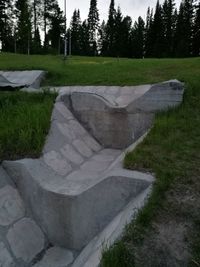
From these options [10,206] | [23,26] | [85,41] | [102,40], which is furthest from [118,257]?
[102,40]

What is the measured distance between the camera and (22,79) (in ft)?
29.2

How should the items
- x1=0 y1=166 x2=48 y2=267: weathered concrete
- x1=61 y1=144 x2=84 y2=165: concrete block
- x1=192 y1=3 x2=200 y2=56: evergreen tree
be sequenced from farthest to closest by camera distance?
1. x1=192 y1=3 x2=200 y2=56: evergreen tree
2. x1=61 y1=144 x2=84 y2=165: concrete block
3. x1=0 y1=166 x2=48 y2=267: weathered concrete

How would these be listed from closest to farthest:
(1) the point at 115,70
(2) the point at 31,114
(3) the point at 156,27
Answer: (2) the point at 31,114 → (1) the point at 115,70 → (3) the point at 156,27

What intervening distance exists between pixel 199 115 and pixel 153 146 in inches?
58.6

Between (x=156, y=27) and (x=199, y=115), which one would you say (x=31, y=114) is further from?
(x=156, y=27)

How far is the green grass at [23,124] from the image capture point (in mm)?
4195

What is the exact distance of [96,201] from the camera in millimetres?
3500

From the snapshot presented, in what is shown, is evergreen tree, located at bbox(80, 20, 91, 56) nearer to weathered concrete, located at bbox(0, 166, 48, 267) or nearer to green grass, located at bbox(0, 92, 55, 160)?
green grass, located at bbox(0, 92, 55, 160)

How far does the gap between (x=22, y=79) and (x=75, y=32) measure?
1423 inches

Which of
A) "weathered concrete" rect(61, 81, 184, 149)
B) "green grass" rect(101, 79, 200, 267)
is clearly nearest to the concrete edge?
"green grass" rect(101, 79, 200, 267)

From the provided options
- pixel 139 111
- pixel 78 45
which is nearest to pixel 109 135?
pixel 139 111

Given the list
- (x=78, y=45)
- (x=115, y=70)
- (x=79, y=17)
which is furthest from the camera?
(x=79, y=17)

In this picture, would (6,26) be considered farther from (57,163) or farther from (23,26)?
(57,163)

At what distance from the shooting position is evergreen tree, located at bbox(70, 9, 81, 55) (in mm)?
40525
